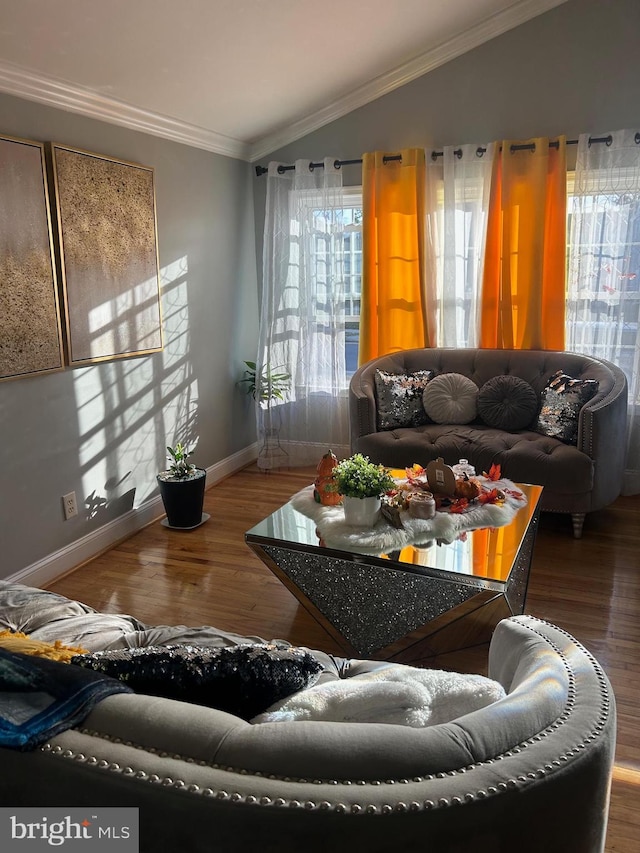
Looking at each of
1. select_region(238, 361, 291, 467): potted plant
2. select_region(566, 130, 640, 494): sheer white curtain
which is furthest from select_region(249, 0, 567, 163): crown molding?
select_region(238, 361, 291, 467): potted plant

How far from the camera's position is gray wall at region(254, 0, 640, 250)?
382cm

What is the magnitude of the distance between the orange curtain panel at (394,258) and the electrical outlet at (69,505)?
223 centimetres

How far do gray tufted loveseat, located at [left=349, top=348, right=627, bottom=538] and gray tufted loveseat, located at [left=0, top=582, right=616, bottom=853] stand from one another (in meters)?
2.61

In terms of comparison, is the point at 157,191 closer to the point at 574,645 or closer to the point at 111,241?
the point at 111,241

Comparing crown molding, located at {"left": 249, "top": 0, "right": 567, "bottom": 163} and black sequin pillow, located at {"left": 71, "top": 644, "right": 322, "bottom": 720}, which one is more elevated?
crown molding, located at {"left": 249, "top": 0, "right": 567, "bottom": 163}

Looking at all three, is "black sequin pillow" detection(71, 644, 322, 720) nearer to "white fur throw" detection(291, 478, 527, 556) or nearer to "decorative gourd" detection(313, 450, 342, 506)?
"white fur throw" detection(291, 478, 527, 556)

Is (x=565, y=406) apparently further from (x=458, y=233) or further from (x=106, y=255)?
(x=106, y=255)

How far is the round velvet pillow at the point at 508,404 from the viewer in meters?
3.87

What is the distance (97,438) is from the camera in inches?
133

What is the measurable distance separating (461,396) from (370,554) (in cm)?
205

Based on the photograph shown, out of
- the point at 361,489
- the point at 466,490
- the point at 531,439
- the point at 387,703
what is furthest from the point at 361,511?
the point at 531,439

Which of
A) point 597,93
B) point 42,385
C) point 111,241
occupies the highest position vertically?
point 597,93

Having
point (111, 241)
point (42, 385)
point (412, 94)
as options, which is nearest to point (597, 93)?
point (412, 94)

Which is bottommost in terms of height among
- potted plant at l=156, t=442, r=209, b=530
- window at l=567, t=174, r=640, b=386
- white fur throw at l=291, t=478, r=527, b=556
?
potted plant at l=156, t=442, r=209, b=530
